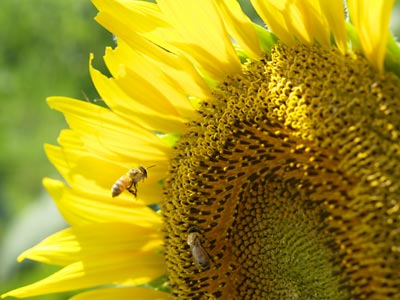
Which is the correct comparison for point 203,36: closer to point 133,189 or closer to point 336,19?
point 336,19

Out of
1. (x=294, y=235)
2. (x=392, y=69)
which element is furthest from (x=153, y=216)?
(x=392, y=69)

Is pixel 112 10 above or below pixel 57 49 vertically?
below

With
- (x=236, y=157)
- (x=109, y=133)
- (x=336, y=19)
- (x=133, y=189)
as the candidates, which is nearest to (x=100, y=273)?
(x=133, y=189)

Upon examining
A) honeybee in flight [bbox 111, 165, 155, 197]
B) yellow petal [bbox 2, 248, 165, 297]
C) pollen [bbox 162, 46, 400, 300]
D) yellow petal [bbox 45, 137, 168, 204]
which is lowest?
pollen [bbox 162, 46, 400, 300]

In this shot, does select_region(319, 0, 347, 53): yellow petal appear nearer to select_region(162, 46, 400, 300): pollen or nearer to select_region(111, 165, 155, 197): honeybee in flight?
select_region(162, 46, 400, 300): pollen

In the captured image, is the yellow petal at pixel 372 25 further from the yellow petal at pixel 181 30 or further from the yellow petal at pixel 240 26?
the yellow petal at pixel 181 30

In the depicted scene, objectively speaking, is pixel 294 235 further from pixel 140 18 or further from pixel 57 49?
pixel 57 49

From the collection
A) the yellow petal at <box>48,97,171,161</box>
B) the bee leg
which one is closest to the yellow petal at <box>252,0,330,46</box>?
the yellow petal at <box>48,97,171,161</box>
